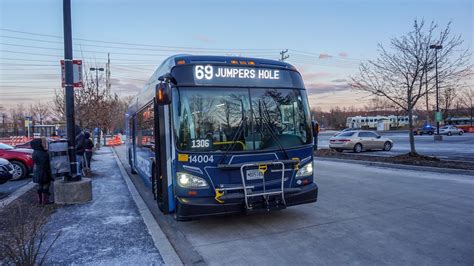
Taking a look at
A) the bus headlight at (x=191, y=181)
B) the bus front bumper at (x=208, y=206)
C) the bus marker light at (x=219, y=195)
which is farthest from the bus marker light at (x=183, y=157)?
the bus marker light at (x=219, y=195)

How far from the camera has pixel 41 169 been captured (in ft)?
26.4

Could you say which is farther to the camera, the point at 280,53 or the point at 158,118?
the point at 280,53

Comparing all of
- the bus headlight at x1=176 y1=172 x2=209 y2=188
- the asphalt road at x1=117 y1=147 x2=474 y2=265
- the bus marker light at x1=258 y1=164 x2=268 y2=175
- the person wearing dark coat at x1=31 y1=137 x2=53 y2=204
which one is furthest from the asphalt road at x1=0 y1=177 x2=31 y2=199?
the bus marker light at x1=258 y1=164 x2=268 y2=175

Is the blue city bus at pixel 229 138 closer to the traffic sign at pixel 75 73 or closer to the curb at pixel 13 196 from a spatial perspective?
the traffic sign at pixel 75 73

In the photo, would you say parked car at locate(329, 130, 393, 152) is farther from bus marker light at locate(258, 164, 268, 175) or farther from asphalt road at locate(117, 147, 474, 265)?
bus marker light at locate(258, 164, 268, 175)

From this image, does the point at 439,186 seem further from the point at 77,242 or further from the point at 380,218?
the point at 77,242

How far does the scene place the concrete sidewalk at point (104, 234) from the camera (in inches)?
180

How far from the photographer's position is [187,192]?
5.41 metres

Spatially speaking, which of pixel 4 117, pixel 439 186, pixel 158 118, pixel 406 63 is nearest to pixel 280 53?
pixel 406 63

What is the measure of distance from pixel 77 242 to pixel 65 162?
3.45 meters

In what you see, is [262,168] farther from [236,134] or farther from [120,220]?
[120,220]

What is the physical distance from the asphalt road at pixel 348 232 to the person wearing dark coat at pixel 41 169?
2339 millimetres

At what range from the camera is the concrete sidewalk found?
15.0 feet

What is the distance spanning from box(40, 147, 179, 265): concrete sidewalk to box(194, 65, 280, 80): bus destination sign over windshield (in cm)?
273
